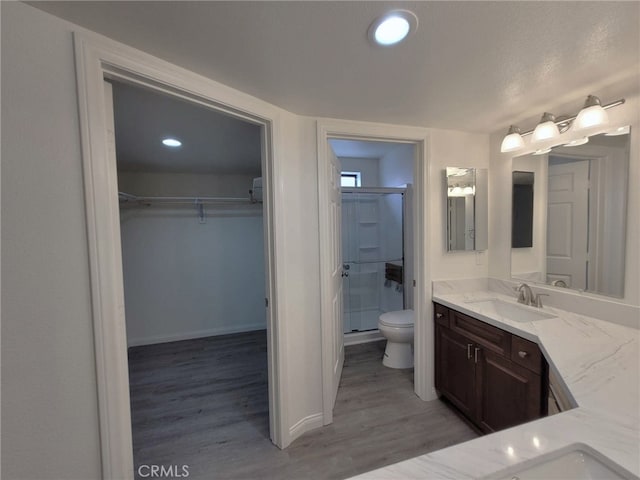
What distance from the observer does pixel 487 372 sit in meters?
1.66

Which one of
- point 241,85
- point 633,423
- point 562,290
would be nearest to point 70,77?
point 241,85

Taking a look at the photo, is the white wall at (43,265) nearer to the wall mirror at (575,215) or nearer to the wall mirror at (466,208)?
the wall mirror at (466,208)

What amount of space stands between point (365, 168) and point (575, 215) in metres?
2.80

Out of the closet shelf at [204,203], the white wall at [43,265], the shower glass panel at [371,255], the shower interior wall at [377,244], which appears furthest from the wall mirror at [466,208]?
the closet shelf at [204,203]

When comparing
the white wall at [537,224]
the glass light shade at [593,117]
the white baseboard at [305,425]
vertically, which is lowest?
the white baseboard at [305,425]

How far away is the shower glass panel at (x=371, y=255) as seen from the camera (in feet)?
11.7

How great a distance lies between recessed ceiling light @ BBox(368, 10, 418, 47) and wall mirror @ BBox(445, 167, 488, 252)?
52.7 inches

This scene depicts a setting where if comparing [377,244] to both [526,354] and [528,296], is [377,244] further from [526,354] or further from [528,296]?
[526,354]

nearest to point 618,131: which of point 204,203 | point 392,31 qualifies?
point 392,31

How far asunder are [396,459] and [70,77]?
2.40 m

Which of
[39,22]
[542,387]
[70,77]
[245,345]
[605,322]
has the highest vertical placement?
[39,22]

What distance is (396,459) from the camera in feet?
5.23

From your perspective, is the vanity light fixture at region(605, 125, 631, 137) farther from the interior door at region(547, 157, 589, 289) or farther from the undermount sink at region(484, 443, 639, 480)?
the undermount sink at region(484, 443, 639, 480)

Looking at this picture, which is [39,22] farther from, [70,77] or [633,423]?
[633,423]
